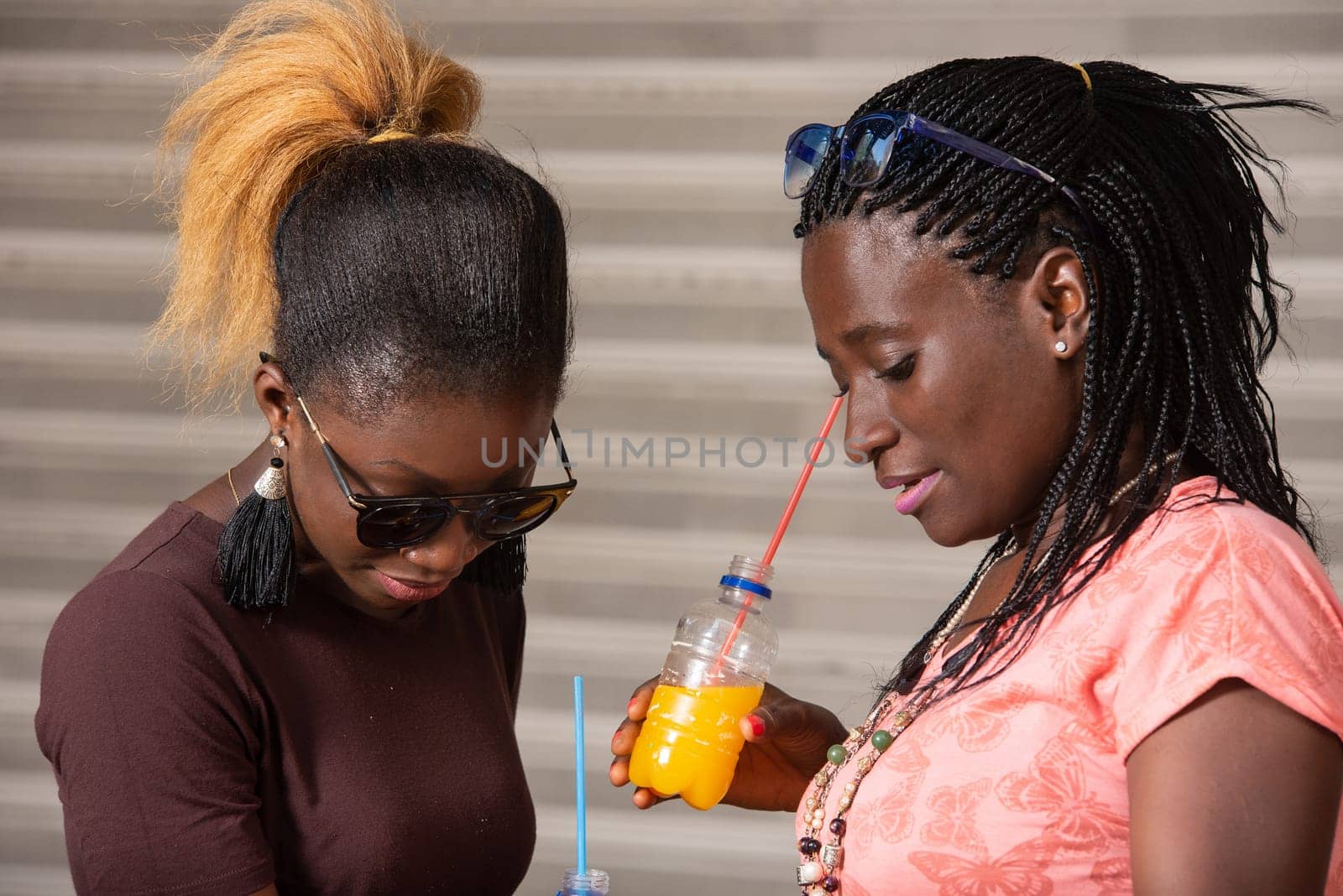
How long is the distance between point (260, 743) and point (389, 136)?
0.86 meters

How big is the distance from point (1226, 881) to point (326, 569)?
1.27 m

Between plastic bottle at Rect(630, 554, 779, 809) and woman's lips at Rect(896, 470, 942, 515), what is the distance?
332 millimetres

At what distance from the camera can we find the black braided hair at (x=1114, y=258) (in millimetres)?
1444

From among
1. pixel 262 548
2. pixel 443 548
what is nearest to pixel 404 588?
pixel 443 548

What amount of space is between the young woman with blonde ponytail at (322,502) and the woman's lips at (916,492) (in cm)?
52

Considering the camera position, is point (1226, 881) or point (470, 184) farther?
point (470, 184)

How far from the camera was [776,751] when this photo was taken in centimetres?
205

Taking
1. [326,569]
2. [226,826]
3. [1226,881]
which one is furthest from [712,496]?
[1226,881]

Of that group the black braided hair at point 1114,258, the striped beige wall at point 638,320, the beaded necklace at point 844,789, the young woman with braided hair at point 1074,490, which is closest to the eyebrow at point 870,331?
the young woman with braided hair at point 1074,490

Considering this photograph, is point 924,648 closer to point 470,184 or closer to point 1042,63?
point 1042,63

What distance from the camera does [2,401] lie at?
3.82 meters

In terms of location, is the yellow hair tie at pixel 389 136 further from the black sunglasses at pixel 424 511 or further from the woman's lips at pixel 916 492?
the woman's lips at pixel 916 492

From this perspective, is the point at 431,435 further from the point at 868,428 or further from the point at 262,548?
the point at 868,428

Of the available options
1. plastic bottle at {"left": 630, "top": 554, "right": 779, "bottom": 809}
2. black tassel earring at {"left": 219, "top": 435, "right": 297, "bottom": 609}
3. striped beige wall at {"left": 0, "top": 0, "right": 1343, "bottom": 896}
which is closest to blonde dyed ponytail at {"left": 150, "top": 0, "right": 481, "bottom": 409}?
black tassel earring at {"left": 219, "top": 435, "right": 297, "bottom": 609}
